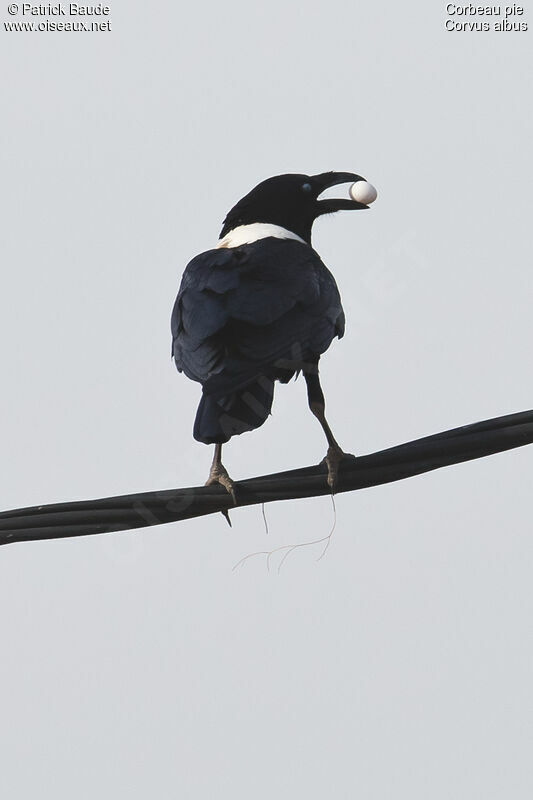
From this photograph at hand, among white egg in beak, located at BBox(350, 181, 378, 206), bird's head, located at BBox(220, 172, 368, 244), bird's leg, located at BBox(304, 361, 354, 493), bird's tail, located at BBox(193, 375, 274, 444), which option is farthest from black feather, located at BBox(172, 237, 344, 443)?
white egg in beak, located at BBox(350, 181, 378, 206)

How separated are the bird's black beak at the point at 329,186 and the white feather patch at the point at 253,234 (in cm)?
25

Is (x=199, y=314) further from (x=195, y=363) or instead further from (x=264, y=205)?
(x=264, y=205)

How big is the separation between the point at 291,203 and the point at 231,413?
8.83 feet

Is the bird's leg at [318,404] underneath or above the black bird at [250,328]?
underneath

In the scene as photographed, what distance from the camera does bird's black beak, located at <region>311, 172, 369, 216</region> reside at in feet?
25.0

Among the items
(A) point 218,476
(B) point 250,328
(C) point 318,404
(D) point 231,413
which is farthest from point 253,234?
(D) point 231,413

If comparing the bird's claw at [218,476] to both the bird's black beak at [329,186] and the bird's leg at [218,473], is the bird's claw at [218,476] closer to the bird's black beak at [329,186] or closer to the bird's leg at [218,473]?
the bird's leg at [218,473]

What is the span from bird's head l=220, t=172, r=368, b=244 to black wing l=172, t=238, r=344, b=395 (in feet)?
3.09

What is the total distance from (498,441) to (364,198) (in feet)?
11.1

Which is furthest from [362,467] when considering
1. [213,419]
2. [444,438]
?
[213,419]

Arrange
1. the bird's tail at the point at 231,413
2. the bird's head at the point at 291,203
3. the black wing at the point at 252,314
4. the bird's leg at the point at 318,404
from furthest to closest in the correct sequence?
the bird's head at the point at 291,203
the bird's leg at the point at 318,404
the black wing at the point at 252,314
the bird's tail at the point at 231,413

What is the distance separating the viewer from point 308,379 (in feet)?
20.7

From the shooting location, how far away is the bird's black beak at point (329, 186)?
7.62m

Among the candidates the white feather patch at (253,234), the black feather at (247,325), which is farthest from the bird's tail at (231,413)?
the white feather patch at (253,234)
